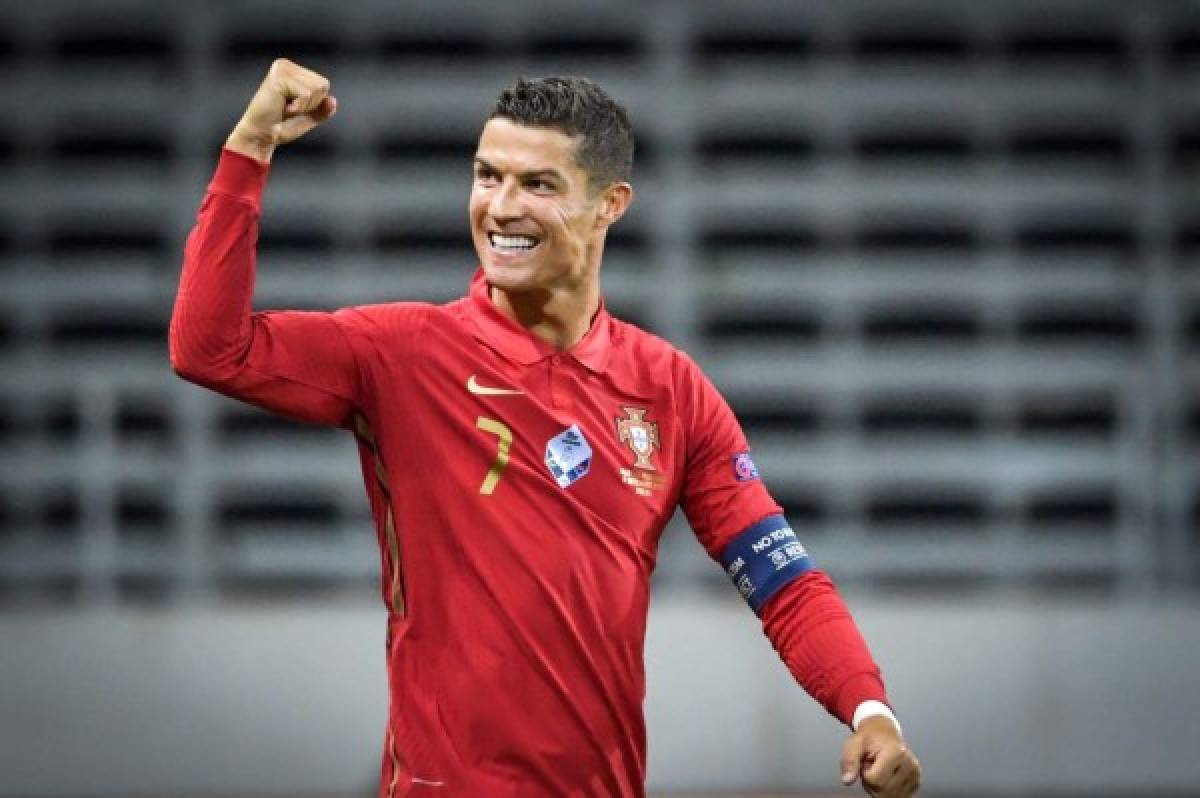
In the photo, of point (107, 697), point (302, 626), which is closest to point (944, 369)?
point (302, 626)

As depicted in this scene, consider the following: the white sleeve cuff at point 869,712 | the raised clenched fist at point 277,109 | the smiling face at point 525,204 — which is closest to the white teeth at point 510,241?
the smiling face at point 525,204

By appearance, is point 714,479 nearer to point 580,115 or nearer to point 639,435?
point 639,435

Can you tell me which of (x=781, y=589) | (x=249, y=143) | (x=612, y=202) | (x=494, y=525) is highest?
(x=249, y=143)

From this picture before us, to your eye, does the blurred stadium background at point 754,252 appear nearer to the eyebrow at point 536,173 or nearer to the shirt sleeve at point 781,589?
the shirt sleeve at point 781,589

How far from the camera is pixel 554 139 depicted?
10.2ft

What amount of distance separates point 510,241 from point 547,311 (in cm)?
16

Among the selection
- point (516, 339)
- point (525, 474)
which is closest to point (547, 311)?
point (516, 339)

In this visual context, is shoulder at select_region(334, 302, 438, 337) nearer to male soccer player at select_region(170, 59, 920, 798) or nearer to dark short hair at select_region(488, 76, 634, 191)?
male soccer player at select_region(170, 59, 920, 798)

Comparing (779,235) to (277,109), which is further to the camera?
(779,235)

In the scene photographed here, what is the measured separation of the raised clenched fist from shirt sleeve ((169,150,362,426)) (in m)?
0.02

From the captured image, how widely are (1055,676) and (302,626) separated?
8.82 ft

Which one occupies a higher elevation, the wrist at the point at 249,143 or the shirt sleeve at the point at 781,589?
the wrist at the point at 249,143

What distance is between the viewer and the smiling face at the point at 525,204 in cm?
306

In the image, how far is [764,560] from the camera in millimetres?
3199
